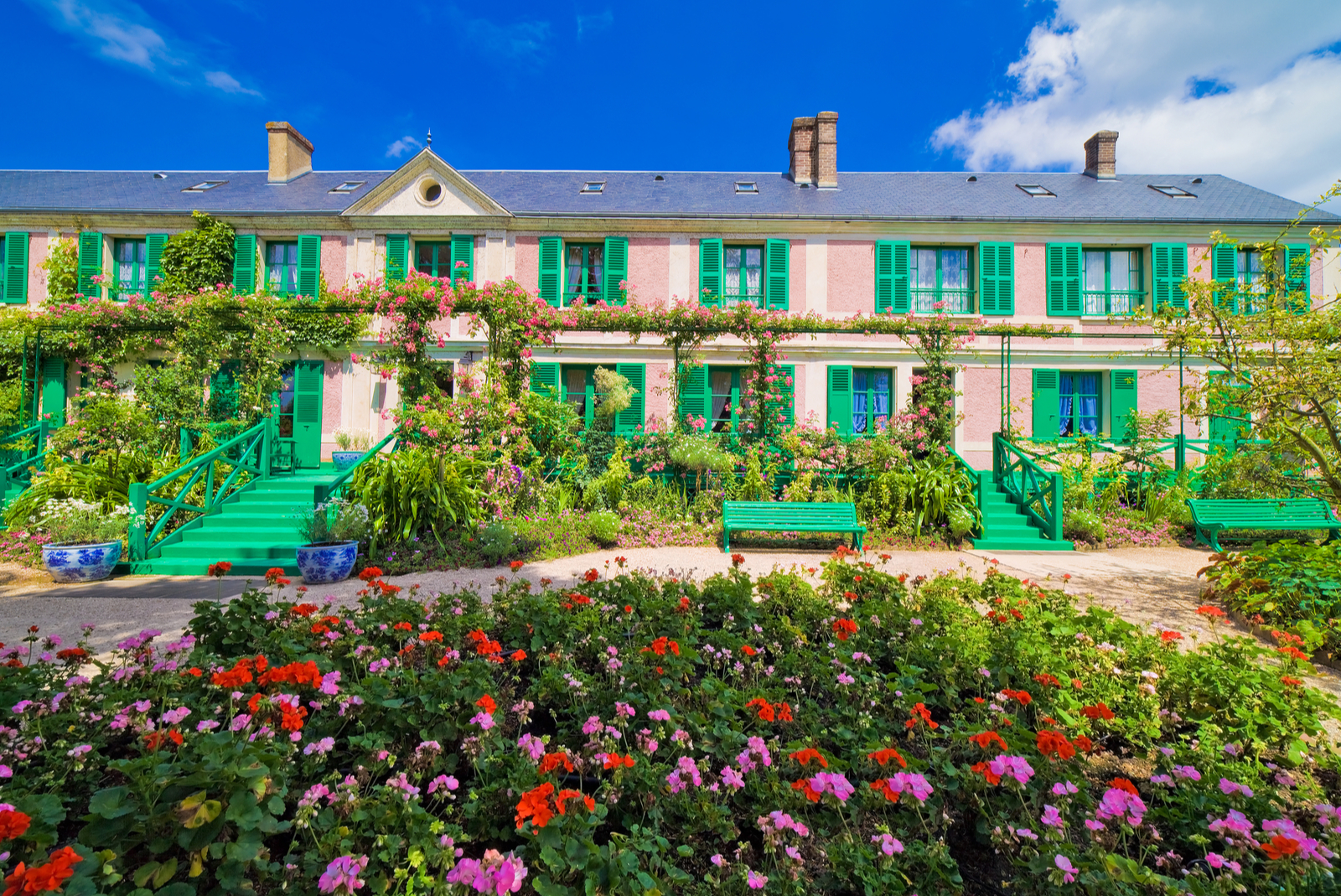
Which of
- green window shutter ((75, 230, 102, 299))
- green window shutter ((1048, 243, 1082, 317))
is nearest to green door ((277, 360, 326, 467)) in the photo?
green window shutter ((75, 230, 102, 299))

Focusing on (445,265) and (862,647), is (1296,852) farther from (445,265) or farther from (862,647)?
(445,265)

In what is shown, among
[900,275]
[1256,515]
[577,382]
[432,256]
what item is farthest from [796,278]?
[1256,515]

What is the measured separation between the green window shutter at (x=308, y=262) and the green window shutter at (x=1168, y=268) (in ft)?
58.7

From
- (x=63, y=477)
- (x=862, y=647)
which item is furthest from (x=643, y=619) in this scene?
(x=63, y=477)

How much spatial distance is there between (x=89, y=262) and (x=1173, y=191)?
2453cm

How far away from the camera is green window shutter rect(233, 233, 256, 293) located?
12.4m

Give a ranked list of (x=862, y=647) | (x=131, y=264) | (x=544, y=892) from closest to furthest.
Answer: (x=544, y=892) → (x=862, y=647) → (x=131, y=264)

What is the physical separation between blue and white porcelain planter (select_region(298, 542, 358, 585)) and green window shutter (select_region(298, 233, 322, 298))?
9.23m

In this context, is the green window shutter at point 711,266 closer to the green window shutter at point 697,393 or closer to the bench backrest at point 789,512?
the green window shutter at point 697,393

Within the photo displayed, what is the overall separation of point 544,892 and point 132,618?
4.85 metres

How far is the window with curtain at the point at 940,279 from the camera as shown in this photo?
1306 cm

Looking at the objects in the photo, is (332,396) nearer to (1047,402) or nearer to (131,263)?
(131,263)

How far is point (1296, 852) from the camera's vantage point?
132 centimetres

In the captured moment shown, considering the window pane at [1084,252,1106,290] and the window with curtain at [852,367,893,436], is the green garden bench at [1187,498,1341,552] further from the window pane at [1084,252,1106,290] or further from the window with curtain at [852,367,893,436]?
the window pane at [1084,252,1106,290]
